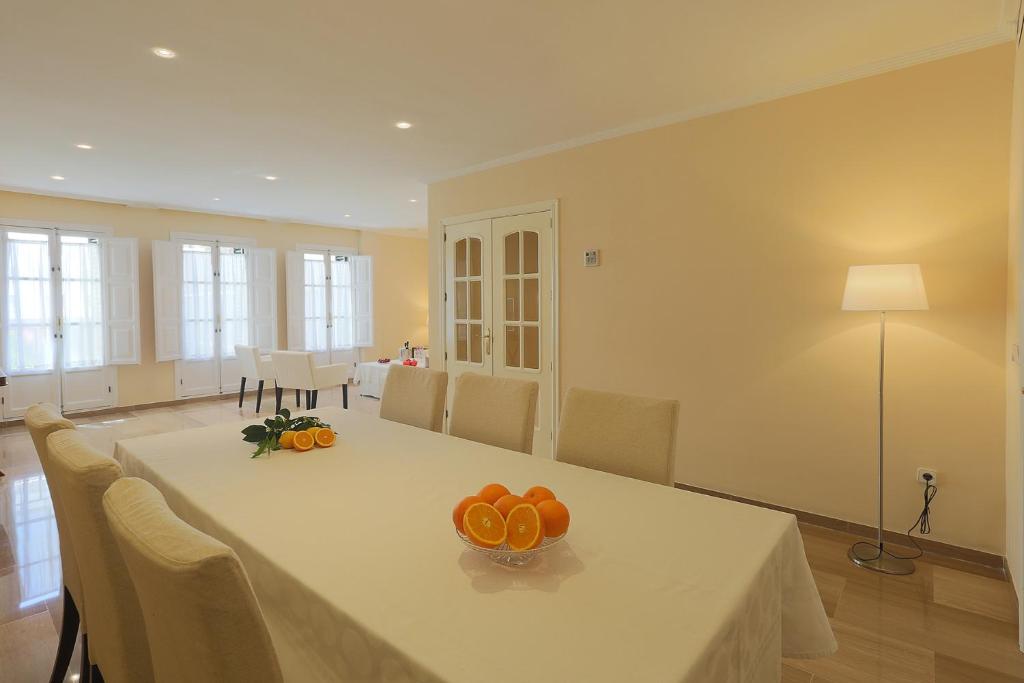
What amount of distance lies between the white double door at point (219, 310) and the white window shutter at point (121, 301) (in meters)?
0.50

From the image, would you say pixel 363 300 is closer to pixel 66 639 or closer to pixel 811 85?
pixel 811 85

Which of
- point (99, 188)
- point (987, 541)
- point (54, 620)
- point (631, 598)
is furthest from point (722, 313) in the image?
point (99, 188)

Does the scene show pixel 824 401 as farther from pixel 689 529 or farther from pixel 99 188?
pixel 99 188

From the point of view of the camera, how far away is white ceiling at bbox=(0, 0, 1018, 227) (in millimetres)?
2402

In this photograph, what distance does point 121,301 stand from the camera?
6.51m

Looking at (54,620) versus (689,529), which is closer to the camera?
(689,529)

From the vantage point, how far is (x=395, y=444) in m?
2.22

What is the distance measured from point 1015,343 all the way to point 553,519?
2.43 m

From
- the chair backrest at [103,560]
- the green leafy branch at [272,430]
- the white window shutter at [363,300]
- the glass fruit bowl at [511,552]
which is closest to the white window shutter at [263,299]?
the white window shutter at [363,300]

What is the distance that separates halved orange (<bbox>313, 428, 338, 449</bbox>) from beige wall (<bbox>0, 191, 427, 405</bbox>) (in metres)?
5.97

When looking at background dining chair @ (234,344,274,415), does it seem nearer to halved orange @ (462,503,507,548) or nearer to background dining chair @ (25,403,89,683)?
background dining chair @ (25,403,89,683)

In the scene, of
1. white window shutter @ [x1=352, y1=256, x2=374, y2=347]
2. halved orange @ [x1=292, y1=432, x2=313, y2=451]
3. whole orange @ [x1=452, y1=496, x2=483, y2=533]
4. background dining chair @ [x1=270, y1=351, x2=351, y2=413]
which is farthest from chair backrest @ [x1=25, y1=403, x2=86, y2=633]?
white window shutter @ [x1=352, y1=256, x2=374, y2=347]

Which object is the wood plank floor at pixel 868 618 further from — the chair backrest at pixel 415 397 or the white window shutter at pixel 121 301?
the white window shutter at pixel 121 301

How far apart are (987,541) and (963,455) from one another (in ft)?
1.40
